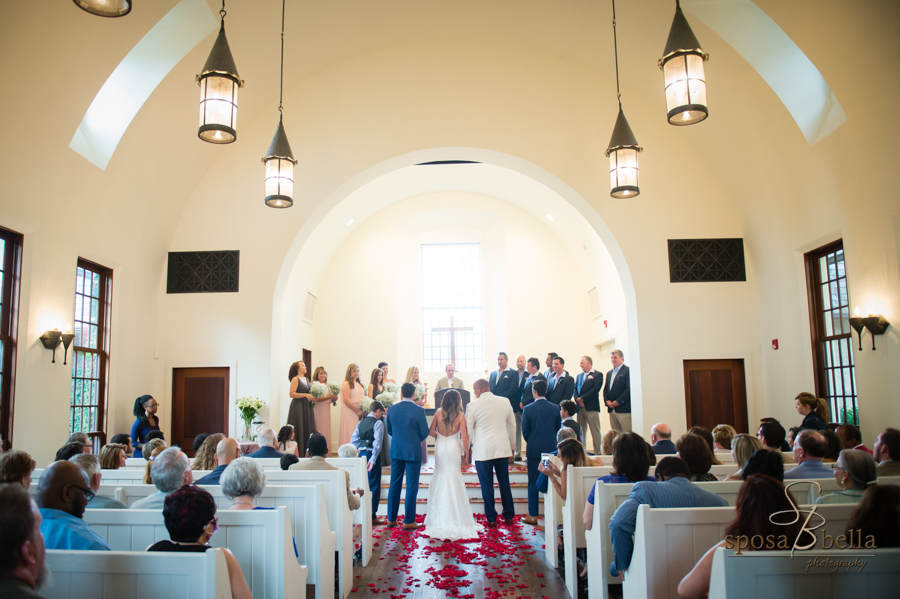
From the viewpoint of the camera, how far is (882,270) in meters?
6.02

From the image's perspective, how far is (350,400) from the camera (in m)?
8.29

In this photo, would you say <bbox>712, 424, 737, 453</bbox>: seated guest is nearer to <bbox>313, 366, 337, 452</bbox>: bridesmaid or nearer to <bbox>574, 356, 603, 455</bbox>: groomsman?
<bbox>574, 356, 603, 455</bbox>: groomsman

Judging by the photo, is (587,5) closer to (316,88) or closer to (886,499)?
(316,88)

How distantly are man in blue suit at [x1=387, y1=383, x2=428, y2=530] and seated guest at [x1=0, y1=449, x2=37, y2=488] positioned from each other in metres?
3.34

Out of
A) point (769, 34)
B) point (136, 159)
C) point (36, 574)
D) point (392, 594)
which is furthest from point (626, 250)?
point (36, 574)

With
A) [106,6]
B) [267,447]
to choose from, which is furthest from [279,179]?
[106,6]

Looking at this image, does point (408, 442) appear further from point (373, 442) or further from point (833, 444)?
point (833, 444)

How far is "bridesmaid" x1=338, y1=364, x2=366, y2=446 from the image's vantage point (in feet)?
27.1

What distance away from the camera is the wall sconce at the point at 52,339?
655cm

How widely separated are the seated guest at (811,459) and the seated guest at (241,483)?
3.06 m

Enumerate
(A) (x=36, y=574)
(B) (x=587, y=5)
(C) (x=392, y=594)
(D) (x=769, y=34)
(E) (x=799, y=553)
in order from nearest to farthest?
1. (A) (x=36, y=574)
2. (E) (x=799, y=553)
3. (C) (x=392, y=594)
4. (D) (x=769, y=34)
5. (B) (x=587, y=5)

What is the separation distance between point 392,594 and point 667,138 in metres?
6.97

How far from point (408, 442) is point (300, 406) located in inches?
111

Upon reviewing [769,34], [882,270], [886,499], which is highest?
[769,34]
